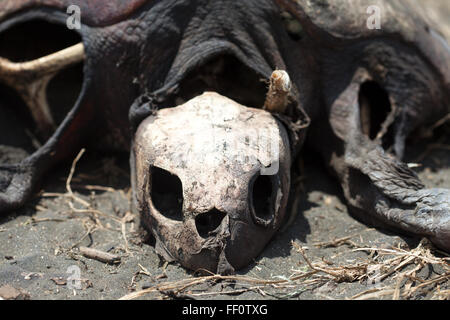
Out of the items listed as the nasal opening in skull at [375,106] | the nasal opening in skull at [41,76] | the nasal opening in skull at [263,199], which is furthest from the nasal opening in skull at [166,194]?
the nasal opening in skull at [375,106]

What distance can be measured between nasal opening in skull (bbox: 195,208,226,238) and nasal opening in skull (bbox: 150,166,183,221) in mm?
118

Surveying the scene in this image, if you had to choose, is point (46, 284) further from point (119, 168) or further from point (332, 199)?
point (332, 199)

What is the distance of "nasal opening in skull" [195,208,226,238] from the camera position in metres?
2.42

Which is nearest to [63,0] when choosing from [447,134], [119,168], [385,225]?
[119,168]

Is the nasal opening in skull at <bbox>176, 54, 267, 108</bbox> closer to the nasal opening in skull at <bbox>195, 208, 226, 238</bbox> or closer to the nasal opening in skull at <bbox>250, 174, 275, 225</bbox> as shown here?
the nasal opening in skull at <bbox>250, 174, 275, 225</bbox>

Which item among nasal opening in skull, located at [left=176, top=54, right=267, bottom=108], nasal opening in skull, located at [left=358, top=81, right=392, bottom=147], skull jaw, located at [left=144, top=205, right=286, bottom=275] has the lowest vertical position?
skull jaw, located at [left=144, top=205, right=286, bottom=275]

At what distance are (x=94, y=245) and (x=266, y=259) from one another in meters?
0.80

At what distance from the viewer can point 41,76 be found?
3068 millimetres

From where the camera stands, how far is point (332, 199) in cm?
315

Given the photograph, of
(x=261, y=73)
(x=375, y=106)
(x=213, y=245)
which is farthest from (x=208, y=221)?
(x=375, y=106)

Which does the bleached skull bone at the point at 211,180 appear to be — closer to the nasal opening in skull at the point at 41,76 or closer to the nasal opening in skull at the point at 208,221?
the nasal opening in skull at the point at 208,221

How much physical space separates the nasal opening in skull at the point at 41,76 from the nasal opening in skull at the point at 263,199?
4.00 ft

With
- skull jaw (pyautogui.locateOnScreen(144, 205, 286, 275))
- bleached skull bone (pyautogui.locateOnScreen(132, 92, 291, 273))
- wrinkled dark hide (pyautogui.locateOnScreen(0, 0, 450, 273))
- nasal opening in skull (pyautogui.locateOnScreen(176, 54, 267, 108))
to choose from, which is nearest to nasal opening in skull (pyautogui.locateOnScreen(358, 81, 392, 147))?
wrinkled dark hide (pyautogui.locateOnScreen(0, 0, 450, 273))

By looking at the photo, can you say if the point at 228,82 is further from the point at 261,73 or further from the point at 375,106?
the point at 375,106
